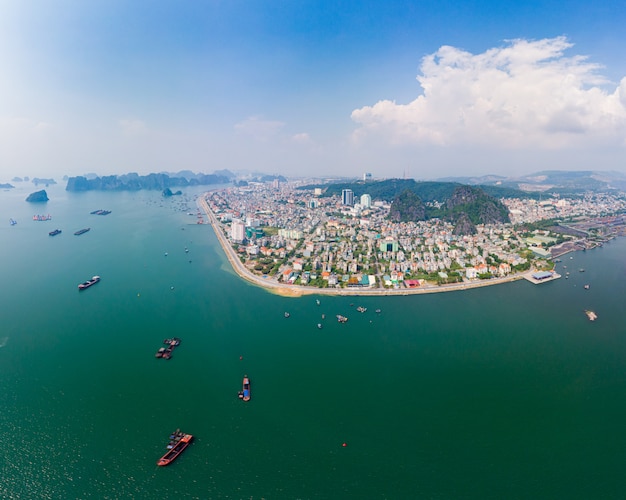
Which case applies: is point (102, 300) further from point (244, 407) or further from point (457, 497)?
point (457, 497)

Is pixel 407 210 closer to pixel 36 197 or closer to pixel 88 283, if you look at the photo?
pixel 88 283

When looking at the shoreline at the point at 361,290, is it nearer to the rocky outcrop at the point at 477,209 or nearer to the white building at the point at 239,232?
the white building at the point at 239,232

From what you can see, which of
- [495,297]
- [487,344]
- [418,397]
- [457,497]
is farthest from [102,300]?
[495,297]

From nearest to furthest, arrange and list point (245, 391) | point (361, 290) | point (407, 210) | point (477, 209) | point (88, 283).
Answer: point (245, 391), point (361, 290), point (88, 283), point (477, 209), point (407, 210)

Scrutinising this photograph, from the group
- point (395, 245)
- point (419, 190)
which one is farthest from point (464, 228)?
point (419, 190)

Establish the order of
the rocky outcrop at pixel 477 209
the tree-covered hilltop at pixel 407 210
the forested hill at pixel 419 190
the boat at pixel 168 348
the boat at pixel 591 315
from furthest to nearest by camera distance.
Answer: the forested hill at pixel 419 190 < the tree-covered hilltop at pixel 407 210 < the rocky outcrop at pixel 477 209 < the boat at pixel 591 315 < the boat at pixel 168 348

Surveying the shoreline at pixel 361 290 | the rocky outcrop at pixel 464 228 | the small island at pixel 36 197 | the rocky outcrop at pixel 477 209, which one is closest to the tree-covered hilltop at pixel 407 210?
the rocky outcrop at pixel 477 209

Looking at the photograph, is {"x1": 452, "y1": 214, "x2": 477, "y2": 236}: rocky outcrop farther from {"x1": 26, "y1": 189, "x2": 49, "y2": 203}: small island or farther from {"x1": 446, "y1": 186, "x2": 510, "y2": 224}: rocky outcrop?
{"x1": 26, "y1": 189, "x2": 49, "y2": 203}: small island
